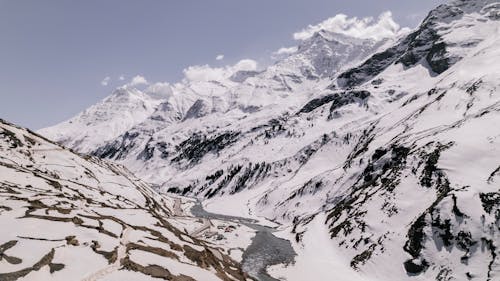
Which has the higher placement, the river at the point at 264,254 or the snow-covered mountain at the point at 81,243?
the snow-covered mountain at the point at 81,243

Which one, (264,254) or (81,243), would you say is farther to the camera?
(264,254)

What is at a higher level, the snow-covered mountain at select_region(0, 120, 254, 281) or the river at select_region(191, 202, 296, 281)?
the snow-covered mountain at select_region(0, 120, 254, 281)

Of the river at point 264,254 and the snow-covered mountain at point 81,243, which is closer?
the snow-covered mountain at point 81,243

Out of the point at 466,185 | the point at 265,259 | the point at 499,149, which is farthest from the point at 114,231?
the point at 499,149

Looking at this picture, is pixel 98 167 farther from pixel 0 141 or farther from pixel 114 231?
pixel 114 231

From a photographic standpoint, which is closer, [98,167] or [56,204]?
[56,204]

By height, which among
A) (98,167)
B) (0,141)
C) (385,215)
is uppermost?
(0,141)

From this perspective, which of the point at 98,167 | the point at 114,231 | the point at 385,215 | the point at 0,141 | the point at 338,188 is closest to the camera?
the point at 114,231

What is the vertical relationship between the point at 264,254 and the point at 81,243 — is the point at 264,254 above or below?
below

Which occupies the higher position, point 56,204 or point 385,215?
point 56,204

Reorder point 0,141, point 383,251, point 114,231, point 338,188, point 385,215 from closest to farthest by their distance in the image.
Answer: point 114,231 → point 383,251 → point 385,215 → point 0,141 → point 338,188

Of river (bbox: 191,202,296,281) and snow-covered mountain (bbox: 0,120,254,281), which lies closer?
snow-covered mountain (bbox: 0,120,254,281)
